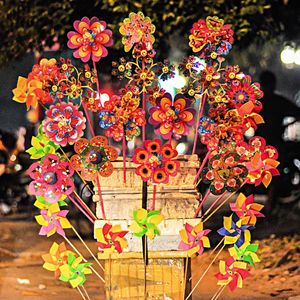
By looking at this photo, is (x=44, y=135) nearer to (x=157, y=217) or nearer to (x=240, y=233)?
(x=157, y=217)

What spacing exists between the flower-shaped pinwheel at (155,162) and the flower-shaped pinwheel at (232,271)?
47cm

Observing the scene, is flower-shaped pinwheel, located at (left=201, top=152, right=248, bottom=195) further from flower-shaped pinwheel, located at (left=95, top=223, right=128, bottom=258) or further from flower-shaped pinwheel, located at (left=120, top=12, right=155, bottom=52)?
flower-shaped pinwheel, located at (left=120, top=12, right=155, bottom=52)

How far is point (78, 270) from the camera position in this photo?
3.35 m

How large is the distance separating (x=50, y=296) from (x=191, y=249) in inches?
131

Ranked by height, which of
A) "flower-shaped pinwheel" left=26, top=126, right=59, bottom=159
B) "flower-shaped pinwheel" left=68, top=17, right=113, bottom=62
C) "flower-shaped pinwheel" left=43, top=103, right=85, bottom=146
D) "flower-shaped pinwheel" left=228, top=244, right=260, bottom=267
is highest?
"flower-shaped pinwheel" left=68, top=17, right=113, bottom=62

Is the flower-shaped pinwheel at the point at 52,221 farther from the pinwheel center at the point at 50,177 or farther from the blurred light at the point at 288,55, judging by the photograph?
the blurred light at the point at 288,55

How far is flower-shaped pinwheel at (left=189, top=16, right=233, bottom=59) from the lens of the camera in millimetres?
3395

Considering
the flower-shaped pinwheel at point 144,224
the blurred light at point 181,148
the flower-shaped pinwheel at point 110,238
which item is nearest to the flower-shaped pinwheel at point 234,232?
the flower-shaped pinwheel at point 144,224

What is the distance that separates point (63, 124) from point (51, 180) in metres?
0.23

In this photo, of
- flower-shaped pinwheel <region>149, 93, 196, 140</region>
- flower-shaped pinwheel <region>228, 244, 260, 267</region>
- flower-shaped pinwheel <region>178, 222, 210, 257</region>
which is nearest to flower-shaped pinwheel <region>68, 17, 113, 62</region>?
flower-shaped pinwheel <region>149, 93, 196, 140</region>

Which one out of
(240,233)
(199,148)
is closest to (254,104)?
(240,233)

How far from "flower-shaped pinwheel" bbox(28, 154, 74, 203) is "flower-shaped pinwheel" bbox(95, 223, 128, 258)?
0.21 metres

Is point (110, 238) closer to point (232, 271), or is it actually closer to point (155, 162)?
point (155, 162)

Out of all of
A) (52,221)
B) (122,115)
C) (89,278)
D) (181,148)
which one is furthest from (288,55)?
(52,221)
